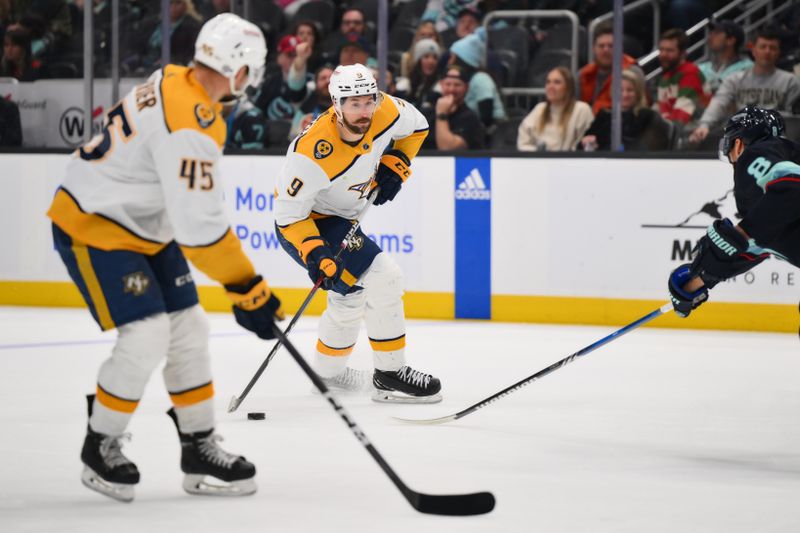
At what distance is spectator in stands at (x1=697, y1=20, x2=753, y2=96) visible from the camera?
7.08 meters

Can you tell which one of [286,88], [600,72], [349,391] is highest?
[600,72]

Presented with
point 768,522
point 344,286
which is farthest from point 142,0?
point 768,522

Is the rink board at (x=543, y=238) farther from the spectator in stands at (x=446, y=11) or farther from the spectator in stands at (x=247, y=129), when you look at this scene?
the spectator in stands at (x=446, y=11)

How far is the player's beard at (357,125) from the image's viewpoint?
15.3 feet

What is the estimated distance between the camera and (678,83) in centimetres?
723

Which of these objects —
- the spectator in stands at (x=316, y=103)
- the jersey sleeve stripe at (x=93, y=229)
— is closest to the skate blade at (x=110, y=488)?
the jersey sleeve stripe at (x=93, y=229)

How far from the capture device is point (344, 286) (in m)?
4.92

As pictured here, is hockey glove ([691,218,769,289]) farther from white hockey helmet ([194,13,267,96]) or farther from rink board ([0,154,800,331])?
rink board ([0,154,800,331])

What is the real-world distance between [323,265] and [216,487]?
1.27 metres

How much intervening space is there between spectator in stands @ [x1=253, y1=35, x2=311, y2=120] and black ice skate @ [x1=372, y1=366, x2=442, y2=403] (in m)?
3.47

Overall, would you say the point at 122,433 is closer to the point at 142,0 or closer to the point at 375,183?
the point at 375,183

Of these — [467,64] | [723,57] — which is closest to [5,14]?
[467,64]

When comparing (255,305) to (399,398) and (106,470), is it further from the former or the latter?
(399,398)

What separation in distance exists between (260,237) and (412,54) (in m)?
1.50
